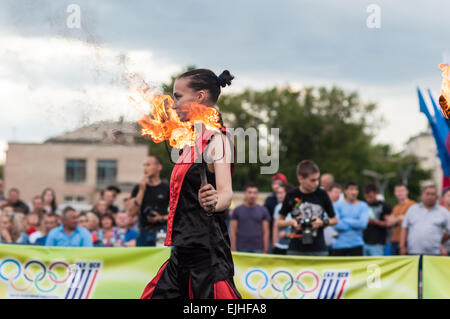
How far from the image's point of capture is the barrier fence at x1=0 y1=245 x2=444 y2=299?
7879mm

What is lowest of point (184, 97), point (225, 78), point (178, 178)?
point (178, 178)

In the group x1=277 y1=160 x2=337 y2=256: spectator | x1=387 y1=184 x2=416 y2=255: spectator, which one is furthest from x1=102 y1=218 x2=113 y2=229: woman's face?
x1=387 y1=184 x2=416 y2=255: spectator

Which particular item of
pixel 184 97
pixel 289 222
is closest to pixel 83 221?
pixel 289 222

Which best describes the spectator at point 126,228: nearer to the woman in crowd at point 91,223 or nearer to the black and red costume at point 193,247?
the woman in crowd at point 91,223

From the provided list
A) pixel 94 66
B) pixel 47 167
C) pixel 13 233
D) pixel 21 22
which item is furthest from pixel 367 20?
pixel 47 167

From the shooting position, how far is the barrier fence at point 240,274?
25.8 ft

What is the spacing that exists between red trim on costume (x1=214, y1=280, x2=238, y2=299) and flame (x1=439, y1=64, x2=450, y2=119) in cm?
205

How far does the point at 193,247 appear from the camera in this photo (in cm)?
391

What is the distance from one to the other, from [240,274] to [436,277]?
2395 millimetres

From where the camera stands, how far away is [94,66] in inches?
172

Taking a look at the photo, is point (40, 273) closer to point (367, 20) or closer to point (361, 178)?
point (367, 20)

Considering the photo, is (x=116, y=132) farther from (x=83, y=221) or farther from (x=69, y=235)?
(x=83, y=221)

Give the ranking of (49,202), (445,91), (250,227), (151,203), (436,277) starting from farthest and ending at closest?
(49,202)
(250,227)
(151,203)
(436,277)
(445,91)

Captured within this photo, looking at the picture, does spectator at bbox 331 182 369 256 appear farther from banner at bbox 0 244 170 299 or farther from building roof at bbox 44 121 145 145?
building roof at bbox 44 121 145 145
